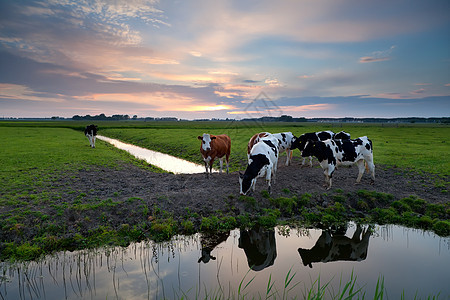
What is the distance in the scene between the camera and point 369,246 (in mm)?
8094

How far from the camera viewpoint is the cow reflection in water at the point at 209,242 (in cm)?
742

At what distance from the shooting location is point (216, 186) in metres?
12.1

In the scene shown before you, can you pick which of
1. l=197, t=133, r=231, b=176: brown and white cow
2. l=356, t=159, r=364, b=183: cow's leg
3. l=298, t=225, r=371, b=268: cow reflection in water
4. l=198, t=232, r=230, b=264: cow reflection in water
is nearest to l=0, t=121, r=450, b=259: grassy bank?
l=198, t=232, r=230, b=264: cow reflection in water

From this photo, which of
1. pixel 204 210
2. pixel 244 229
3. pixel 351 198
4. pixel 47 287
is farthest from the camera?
pixel 351 198

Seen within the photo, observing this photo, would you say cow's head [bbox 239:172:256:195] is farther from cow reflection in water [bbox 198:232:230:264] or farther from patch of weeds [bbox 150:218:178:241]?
patch of weeds [bbox 150:218:178:241]

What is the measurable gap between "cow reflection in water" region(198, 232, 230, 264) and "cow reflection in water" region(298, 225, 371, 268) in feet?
8.21

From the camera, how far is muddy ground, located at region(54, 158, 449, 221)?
1036 centimetres

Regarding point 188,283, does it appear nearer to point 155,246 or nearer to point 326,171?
point 155,246

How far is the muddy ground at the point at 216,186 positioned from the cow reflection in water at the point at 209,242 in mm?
1286

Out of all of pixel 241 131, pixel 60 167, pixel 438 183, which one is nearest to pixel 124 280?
pixel 60 167

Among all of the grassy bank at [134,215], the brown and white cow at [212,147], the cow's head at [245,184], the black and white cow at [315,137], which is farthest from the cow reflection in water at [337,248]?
the black and white cow at [315,137]

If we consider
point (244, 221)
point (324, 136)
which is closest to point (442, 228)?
point (244, 221)

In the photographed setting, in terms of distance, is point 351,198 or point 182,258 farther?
point 351,198

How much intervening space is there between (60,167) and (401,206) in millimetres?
18231
